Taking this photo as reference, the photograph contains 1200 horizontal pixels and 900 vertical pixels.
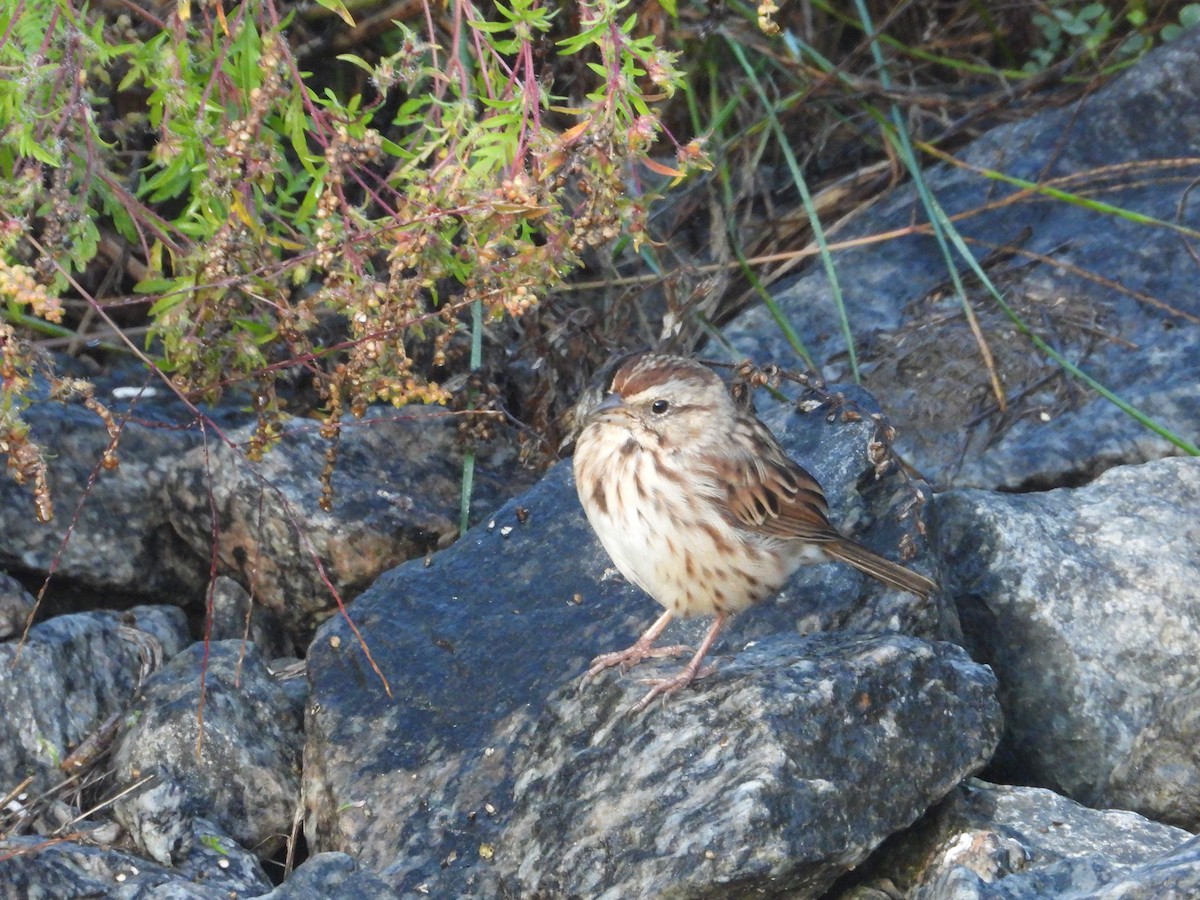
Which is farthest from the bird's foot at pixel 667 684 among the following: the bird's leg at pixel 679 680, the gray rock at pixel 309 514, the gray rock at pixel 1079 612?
the gray rock at pixel 309 514

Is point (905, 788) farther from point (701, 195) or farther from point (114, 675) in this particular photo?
point (701, 195)

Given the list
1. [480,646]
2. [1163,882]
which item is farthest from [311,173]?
[1163,882]

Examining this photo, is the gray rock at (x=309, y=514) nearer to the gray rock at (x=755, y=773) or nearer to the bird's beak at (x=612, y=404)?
the bird's beak at (x=612, y=404)

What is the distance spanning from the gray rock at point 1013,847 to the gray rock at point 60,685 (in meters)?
2.56

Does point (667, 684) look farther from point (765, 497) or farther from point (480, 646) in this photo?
point (480, 646)

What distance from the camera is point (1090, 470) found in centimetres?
623

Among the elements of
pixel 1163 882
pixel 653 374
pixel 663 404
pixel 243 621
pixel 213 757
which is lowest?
pixel 243 621

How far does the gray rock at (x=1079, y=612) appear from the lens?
16.6 ft

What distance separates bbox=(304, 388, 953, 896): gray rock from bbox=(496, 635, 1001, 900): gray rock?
0.65ft

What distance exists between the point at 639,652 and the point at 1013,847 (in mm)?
1287

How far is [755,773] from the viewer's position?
13.0 feet

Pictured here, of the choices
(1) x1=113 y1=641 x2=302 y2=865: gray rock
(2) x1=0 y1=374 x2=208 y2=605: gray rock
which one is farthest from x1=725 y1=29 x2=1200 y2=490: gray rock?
(1) x1=113 y1=641 x2=302 y2=865: gray rock

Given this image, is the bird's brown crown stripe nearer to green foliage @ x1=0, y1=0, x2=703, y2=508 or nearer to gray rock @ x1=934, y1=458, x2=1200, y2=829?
green foliage @ x1=0, y1=0, x2=703, y2=508

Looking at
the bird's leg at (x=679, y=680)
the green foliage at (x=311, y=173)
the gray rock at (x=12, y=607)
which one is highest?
the green foliage at (x=311, y=173)
